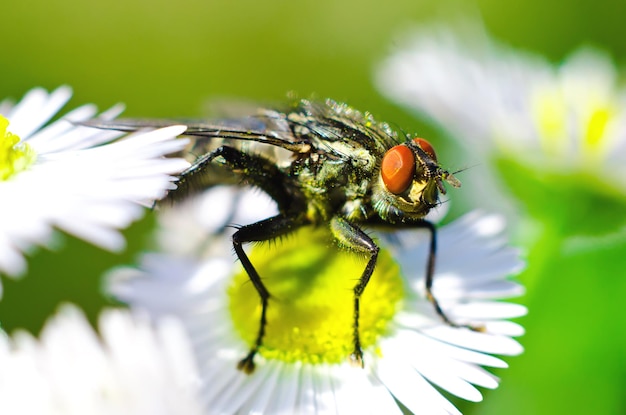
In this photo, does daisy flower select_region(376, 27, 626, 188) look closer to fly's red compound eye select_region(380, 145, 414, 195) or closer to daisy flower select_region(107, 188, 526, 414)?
daisy flower select_region(107, 188, 526, 414)

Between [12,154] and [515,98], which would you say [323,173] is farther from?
[515,98]

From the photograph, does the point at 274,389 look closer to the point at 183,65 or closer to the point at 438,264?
the point at 438,264

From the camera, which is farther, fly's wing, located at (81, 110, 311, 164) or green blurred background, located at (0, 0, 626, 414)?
green blurred background, located at (0, 0, 626, 414)

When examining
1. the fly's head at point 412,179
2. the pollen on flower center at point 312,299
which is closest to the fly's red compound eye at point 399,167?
the fly's head at point 412,179

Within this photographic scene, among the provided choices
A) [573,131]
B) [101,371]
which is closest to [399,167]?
[101,371]

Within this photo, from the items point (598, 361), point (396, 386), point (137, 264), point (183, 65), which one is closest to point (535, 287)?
point (598, 361)

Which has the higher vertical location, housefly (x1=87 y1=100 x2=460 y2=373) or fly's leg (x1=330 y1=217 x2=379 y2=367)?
housefly (x1=87 y1=100 x2=460 y2=373)

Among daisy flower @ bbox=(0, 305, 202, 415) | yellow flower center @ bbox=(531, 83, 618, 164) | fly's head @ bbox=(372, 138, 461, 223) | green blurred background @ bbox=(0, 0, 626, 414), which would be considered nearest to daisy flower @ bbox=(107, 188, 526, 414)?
fly's head @ bbox=(372, 138, 461, 223)
